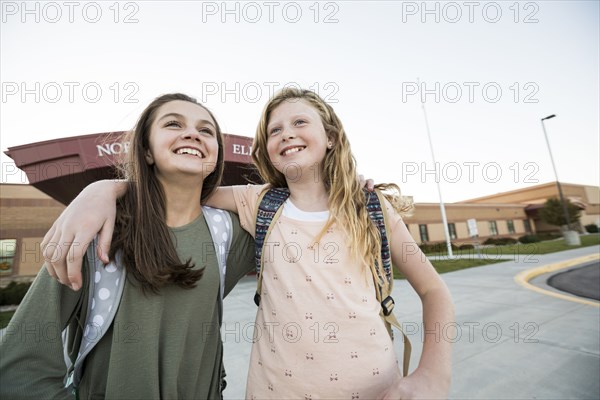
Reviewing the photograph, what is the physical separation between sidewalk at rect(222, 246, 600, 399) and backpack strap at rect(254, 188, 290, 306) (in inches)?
32.4

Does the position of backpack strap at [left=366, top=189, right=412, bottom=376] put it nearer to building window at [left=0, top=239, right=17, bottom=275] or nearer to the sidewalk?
the sidewalk

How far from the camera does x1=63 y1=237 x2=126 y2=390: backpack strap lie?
1.00 meters

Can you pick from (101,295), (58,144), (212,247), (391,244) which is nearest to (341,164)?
(391,244)

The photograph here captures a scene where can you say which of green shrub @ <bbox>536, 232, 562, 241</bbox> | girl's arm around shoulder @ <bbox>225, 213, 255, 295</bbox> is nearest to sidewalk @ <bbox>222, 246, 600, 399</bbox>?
girl's arm around shoulder @ <bbox>225, 213, 255, 295</bbox>

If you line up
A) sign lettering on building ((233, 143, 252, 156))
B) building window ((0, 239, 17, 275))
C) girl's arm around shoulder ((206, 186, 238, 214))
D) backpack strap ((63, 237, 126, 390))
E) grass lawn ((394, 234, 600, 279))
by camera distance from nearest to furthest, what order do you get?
backpack strap ((63, 237, 126, 390))
girl's arm around shoulder ((206, 186, 238, 214))
sign lettering on building ((233, 143, 252, 156))
grass lawn ((394, 234, 600, 279))
building window ((0, 239, 17, 275))

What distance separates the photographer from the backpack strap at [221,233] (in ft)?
4.28

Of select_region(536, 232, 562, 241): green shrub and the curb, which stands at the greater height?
select_region(536, 232, 562, 241): green shrub

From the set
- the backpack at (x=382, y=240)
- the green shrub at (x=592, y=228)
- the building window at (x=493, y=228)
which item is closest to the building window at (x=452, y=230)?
the building window at (x=493, y=228)

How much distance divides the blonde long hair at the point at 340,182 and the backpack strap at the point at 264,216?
0.20 m

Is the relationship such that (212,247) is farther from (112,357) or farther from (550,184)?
(550,184)

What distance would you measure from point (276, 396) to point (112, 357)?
64cm

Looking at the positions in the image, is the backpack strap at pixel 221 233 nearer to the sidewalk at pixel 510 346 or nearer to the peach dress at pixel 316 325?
the peach dress at pixel 316 325

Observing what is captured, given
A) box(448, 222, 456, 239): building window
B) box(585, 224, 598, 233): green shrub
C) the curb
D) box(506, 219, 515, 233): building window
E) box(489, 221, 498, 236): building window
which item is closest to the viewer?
the curb

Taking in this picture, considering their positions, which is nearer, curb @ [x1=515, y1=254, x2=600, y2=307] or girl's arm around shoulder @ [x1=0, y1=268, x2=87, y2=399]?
girl's arm around shoulder @ [x1=0, y1=268, x2=87, y2=399]
